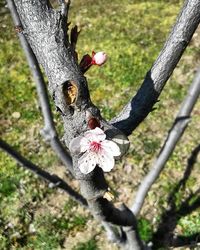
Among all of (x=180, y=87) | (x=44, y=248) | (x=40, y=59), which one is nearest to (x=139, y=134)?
(x=180, y=87)

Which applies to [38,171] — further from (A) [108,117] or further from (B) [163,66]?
(A) [108,117]

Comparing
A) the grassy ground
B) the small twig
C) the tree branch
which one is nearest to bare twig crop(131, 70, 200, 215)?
the small twig

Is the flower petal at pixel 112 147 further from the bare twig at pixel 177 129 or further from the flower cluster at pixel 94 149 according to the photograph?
the bare twig at pixel 177 129

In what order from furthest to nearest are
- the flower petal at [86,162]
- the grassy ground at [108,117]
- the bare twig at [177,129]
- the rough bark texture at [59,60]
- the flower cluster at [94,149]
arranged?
the grassy ground at [108,117] < the bare twig at [177,129] < the flower petal at [86,162] < the flower cluster at [94,149] < the rough bark texture at [59,60]

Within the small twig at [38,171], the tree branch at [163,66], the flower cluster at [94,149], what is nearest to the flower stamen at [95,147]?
the flower cluster at [94,149]

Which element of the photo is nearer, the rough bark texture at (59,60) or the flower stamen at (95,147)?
the rough bark texture at (59,60)

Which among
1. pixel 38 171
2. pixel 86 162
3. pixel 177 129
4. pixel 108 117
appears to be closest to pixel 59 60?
pixel 86 162

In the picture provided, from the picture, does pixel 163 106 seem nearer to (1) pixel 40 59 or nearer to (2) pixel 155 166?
(2) pixel 155 166
